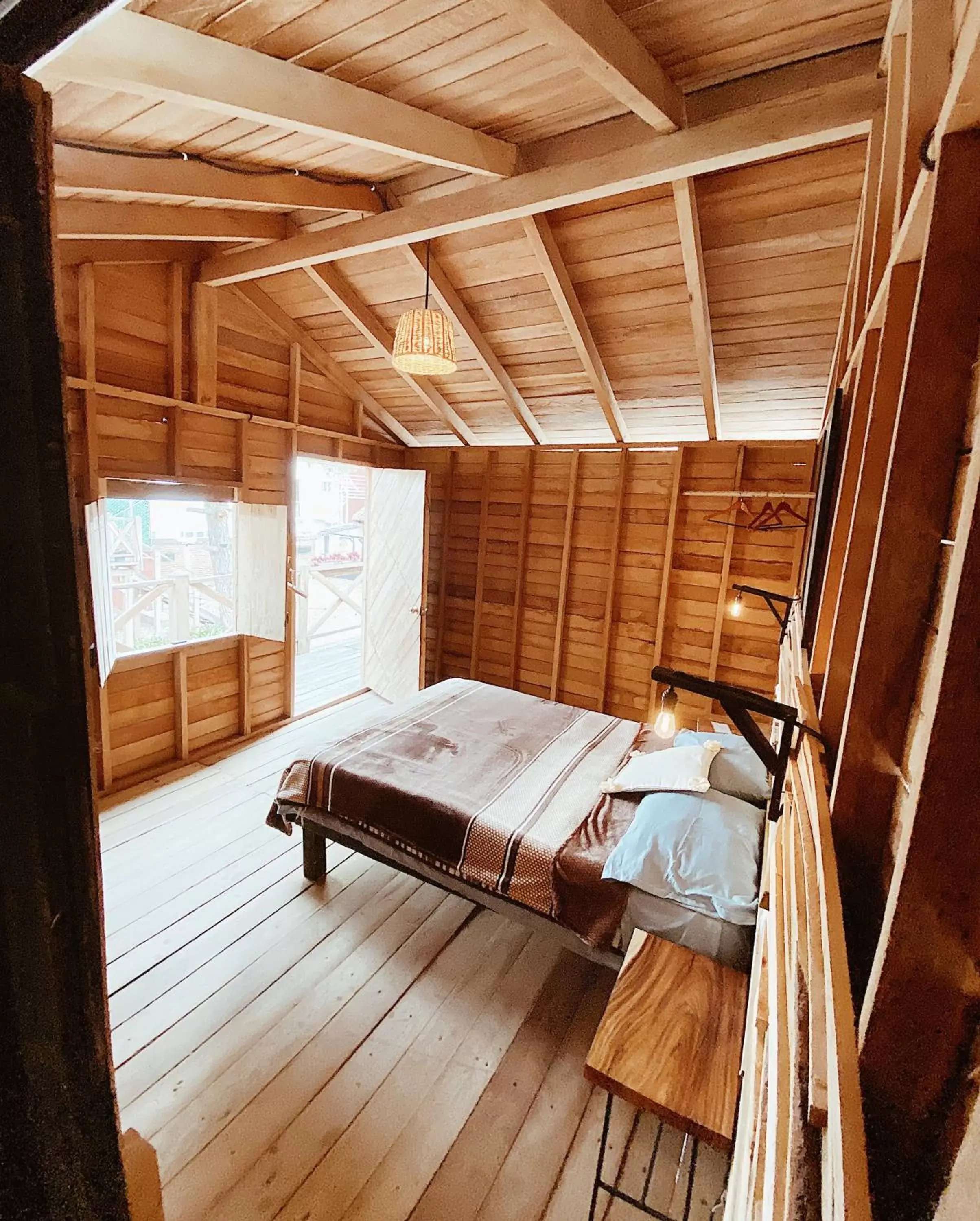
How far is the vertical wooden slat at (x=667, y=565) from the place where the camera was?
15.2 ft

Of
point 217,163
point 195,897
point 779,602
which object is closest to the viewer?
point 217,163

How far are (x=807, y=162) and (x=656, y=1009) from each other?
3351 millimetres

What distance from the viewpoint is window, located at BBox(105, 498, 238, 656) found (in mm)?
4605

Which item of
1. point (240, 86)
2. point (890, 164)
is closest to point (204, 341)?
point (240, 86)

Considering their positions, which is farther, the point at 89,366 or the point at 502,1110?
the point at 89,366

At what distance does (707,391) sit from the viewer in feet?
12.4

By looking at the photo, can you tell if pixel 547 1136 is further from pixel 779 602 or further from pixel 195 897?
pixel 779 602

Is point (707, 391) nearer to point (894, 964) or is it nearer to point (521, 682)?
point (521, 682)

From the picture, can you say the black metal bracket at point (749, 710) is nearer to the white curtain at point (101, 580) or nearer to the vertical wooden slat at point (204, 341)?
the white curtain at point (101, 580)

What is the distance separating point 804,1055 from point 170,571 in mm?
7466

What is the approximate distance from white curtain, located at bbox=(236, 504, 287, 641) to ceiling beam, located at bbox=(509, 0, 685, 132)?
347cm

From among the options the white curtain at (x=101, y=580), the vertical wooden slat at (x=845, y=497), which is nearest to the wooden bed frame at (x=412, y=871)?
the vertical wooden slat at (x=845, y=497)

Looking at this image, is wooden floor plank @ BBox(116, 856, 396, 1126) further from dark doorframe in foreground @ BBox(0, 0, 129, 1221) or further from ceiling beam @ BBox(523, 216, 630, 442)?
ceiling beam @ BBox(523, 216, 630, 442)

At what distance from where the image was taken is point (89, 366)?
3324 mm
